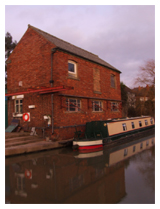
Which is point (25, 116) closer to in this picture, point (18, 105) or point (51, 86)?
point (18, 105)

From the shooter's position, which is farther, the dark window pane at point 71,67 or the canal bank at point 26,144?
the dark window pane at point 71,67

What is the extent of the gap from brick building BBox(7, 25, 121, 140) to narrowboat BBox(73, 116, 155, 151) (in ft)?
3.70

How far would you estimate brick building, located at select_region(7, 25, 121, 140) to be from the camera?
445 inches

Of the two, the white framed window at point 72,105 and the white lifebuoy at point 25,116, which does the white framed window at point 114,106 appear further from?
the white lifebuoy at point 25,116

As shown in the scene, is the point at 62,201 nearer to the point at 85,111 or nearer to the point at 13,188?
the point at 13,188

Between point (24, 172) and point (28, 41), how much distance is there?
411 inches

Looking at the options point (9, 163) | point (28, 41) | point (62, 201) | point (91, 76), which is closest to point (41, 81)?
point (28, 41)

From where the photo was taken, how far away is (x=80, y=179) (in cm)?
548

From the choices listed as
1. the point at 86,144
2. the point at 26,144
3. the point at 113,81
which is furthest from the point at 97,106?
the point at 26,144

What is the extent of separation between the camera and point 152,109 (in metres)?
26.1

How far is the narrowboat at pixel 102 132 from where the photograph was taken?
9.79 m

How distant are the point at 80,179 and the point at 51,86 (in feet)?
23.8

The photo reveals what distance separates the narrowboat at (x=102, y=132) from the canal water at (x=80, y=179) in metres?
1.32

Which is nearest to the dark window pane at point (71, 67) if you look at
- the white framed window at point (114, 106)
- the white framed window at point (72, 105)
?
the white framed window at point (72, 105)
